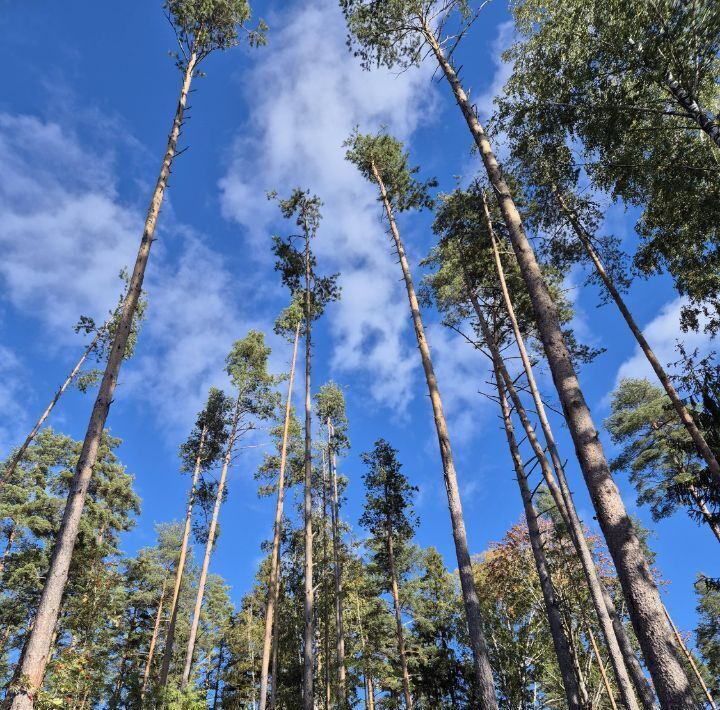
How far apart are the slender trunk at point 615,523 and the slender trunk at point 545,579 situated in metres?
5.60

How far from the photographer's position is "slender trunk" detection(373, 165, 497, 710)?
746cm

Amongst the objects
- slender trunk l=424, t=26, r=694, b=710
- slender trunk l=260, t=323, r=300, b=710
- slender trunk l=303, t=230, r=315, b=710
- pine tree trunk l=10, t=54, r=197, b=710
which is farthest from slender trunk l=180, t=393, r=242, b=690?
slender trunk l=424, t=26, r=694, b=710

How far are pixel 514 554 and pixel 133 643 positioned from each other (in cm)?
2082

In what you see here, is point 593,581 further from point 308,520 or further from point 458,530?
point 308,520

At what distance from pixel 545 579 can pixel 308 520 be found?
690cm

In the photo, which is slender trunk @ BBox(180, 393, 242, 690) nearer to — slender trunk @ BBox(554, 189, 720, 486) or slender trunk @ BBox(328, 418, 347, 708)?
slender trunk @ BBox(328, 418, 347, 708)

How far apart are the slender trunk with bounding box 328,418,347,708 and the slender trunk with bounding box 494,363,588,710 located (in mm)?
7556

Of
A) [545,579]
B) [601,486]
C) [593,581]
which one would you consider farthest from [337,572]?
[601,486]

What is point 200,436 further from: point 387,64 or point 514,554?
point 387,64

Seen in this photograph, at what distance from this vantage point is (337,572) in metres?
18.7

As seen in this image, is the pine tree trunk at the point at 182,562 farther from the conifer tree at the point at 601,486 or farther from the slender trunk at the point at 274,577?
the conifer tree at the point at 601,486

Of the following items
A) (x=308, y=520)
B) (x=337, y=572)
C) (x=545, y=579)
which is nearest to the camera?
(x=545, y=579)

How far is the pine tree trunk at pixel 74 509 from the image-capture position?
5574 mm

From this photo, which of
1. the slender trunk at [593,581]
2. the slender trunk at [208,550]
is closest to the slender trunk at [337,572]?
the slender trunk at [208,550]
